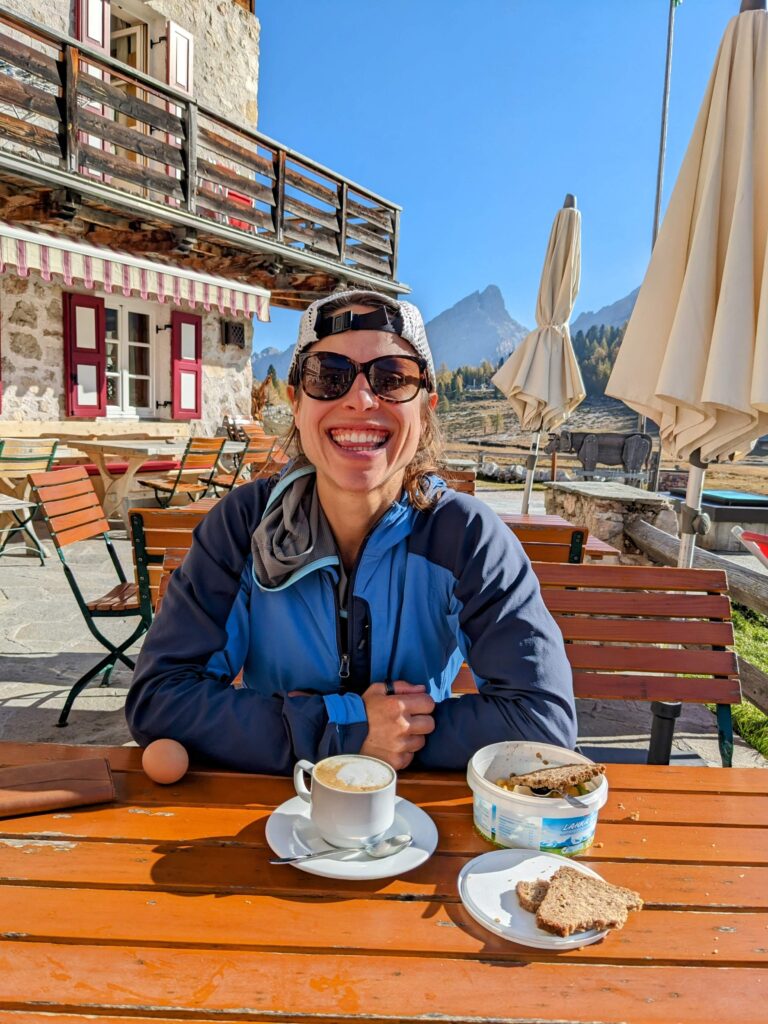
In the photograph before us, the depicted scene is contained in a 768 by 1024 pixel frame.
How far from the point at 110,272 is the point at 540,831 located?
8.41 meters

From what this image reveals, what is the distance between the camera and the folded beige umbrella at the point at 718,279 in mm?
2656

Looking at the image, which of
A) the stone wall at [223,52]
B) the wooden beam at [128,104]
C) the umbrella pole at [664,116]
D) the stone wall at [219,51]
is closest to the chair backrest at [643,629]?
the wooden beam at [128,104]

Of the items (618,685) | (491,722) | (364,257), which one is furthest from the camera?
(364,257)

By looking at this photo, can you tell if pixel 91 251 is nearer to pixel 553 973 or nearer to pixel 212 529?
pixel 212 529

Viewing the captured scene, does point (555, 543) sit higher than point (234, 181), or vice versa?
point (234, 181)

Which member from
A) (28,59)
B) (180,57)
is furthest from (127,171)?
(180,57)

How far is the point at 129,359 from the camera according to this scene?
10.6 metres

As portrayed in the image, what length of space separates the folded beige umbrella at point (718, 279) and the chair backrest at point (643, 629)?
865 mm

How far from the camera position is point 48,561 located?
6.15 metres

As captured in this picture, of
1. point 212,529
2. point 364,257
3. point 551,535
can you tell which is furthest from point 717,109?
point 364,257

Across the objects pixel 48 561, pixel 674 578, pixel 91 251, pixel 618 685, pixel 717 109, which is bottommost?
pixel 48 561

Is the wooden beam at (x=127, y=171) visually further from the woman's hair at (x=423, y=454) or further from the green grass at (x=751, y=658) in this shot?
the green grass at (x=751, y=658)

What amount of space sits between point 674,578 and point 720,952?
5.17 feet

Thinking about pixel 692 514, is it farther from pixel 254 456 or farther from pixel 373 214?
pixel 373 214
